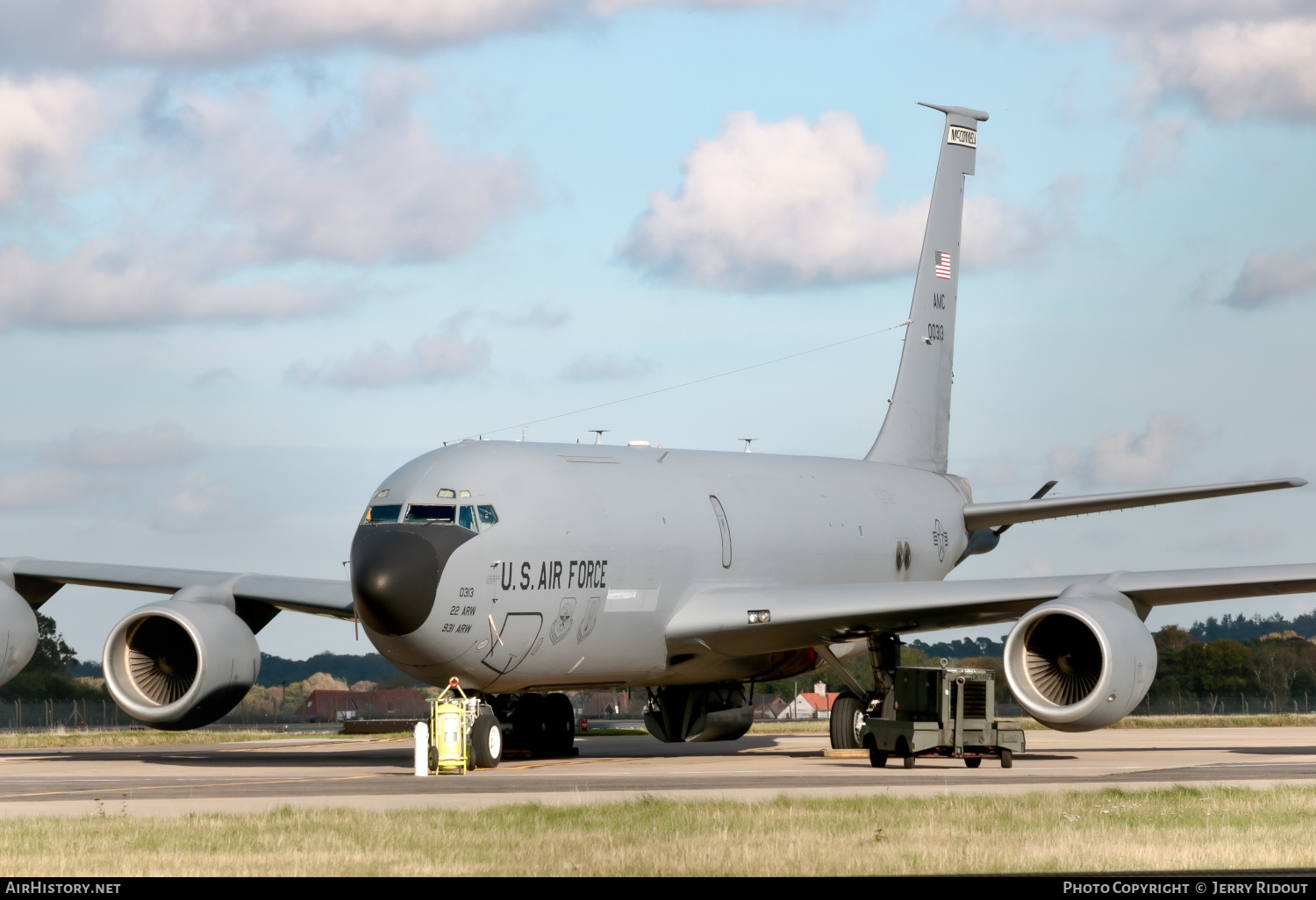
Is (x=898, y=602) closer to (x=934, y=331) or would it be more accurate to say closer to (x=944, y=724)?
(x=944, y=724)

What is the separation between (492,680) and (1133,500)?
12.4 m

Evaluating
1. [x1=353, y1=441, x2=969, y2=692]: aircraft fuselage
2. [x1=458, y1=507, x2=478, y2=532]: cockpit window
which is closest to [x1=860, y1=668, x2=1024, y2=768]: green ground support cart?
[x1=353, y1=441, x2=969, y2=692]: aircraft fuselage

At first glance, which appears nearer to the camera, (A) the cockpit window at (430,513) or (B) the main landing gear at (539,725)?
(A) the cockpit window at (430,513)

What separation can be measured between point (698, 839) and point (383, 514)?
10.7m

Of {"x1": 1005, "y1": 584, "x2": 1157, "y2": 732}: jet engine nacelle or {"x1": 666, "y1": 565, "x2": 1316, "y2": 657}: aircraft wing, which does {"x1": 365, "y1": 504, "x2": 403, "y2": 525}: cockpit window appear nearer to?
{"x1": 666, "y1": 565, "x2": 1316, "y2": 657}: aircraft wing

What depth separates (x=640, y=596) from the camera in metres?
24.9

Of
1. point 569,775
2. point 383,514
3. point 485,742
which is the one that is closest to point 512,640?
point 485,742

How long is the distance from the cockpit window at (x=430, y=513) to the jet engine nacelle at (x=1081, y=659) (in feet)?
24.4

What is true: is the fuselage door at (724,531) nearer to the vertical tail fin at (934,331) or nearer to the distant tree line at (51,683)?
the vertical tail fin at (934,331)

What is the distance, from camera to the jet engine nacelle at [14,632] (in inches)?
1035

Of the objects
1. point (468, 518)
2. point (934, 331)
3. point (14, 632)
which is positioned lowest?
point (14, 632)

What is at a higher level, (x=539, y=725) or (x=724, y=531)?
(x=724, y=531)

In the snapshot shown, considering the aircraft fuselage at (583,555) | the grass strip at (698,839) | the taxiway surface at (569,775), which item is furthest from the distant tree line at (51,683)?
the grass strip at (698,839)

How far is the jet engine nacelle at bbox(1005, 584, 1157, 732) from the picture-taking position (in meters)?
21.9
